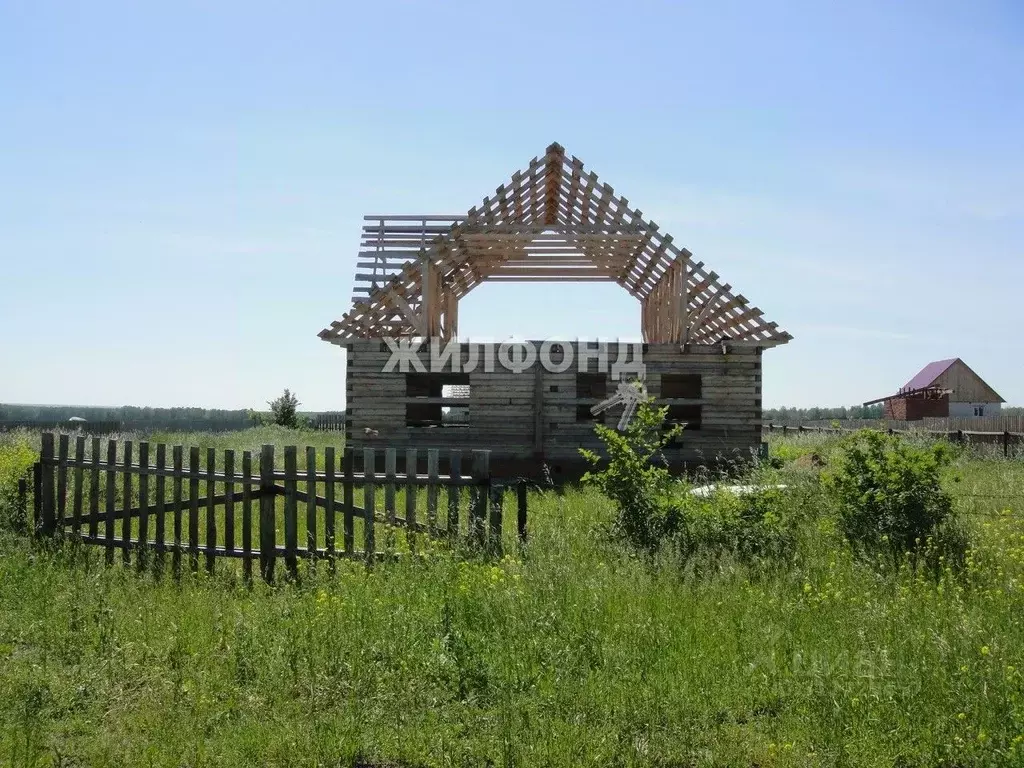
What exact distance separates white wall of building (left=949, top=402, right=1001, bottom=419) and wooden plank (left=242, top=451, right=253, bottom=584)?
48.5 metres

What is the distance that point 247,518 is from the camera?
8.57m

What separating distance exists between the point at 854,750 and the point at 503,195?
1529cm

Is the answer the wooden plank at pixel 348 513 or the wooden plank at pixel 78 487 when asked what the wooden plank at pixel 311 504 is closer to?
the wooden plank at pixel 348 513

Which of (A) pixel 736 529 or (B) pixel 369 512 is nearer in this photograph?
(B) pixel 369 512

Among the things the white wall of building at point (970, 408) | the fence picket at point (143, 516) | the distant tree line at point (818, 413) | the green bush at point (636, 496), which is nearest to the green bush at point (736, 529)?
the green bush at point (636, 496)

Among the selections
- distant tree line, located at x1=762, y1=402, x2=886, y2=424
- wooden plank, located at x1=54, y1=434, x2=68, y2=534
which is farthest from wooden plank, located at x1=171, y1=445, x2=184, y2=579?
distant tree line, located at x1=762, y1=402, x2=886, y2=424

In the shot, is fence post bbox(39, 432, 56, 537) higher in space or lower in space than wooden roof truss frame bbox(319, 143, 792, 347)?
lower

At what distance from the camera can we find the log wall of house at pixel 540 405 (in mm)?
18344

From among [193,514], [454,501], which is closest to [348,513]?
[454,501]

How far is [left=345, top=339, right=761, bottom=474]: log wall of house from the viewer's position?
60.2 ft

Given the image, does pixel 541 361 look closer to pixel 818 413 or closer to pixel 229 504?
pixel 229 504

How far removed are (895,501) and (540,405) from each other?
1029 centimetres

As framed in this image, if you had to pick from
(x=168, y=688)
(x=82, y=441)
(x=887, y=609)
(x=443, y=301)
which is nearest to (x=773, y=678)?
(x=887, y=609)

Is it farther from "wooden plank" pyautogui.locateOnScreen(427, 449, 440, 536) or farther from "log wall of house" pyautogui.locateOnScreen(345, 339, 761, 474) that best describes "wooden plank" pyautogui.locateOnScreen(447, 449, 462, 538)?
"log wall of house" pyautogui.locateOnScreen(345, 339, 761, 474)
